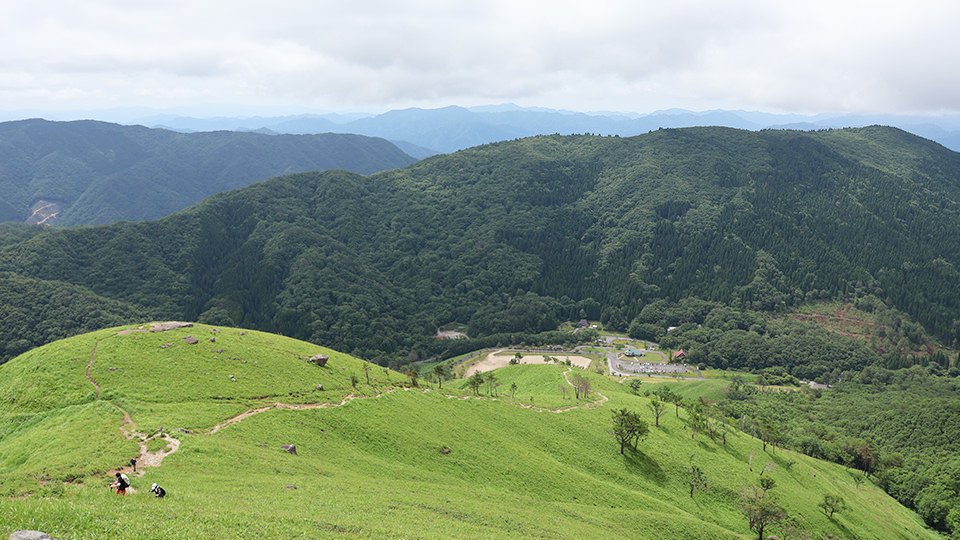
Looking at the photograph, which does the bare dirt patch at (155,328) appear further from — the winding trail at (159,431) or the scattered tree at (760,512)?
the scattered tree at (760,512)

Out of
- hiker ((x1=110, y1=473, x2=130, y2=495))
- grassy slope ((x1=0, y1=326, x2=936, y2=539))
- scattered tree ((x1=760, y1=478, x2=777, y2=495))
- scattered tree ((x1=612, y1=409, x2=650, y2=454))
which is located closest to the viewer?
grassy slope ((x1=0, y1=326, x2=936, y2=539))

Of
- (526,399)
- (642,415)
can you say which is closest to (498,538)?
(526,399)

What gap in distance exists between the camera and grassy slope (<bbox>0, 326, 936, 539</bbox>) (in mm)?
36125

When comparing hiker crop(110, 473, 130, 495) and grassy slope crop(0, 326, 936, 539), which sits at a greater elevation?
hiker crop(110, 473, 130, 495)

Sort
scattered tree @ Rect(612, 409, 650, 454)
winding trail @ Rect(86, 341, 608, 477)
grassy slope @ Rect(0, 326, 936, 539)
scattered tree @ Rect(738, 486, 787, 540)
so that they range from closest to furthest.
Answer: grassy slope @ Rect(0, 326, 936, 539)
winding trail @ Rect(86, 341, 608, 477)
scattered tree @ Rect(738, 486, 787, 540)
scattered tree @ Rect(612, 409, 650, 454)

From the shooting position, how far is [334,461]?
6022 centimetres

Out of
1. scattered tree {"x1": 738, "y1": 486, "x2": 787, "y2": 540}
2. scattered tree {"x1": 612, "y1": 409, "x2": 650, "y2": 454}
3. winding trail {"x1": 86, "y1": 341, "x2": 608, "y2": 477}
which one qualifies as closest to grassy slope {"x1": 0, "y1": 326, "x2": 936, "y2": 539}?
winding trail {"x1": 86, "y1": 341, "x2": 608, "y2": 477}

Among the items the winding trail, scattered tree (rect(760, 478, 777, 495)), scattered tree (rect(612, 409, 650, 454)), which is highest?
the winding trail

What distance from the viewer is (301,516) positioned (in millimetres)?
36812

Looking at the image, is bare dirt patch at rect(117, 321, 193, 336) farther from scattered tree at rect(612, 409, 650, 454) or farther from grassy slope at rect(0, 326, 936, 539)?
scattered tree at rect(612, 409, 650, 454)

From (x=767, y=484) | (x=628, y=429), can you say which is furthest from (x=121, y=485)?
(x=767, y=484)

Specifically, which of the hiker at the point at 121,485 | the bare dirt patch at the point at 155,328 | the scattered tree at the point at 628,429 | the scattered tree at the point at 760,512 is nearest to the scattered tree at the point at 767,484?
the scattered tree at the point at 760,512

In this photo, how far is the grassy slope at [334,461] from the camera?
36125mm

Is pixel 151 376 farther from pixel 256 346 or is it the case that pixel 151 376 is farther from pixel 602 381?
pixel 602 381
